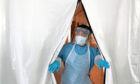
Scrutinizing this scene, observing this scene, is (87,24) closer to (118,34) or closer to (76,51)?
(76,51)

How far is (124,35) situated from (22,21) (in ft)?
2.74

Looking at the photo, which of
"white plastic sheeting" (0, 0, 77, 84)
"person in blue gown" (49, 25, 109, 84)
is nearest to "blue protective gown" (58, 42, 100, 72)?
"person in blue gown" (49, 25, 109, 84)

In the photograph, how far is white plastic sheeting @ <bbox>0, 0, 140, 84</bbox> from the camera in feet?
3.17

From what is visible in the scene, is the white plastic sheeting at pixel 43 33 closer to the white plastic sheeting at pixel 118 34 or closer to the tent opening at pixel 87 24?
the white plastic sheeting at pixel 118 34

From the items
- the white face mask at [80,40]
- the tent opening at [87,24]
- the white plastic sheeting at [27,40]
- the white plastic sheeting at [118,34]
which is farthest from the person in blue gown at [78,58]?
the tent opening at [87,24]

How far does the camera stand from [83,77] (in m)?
1.44

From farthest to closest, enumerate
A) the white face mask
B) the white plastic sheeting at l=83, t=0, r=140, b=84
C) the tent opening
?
1. the tent opening
2. the white face mask
3. the white plastic sheeting at l=83, t=0, r=140, b=84

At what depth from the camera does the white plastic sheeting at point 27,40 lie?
0.95 m

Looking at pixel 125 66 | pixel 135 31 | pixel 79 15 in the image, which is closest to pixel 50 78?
pixel 125 66

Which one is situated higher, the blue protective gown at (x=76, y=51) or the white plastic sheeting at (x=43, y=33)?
the white plastic sheeting at (x=43, y=33)

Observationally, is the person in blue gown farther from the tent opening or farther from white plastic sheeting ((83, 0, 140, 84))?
the tent opening

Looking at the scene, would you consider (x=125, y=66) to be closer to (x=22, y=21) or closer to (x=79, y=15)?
(x=22, y=21)

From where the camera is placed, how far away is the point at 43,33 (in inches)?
39.6

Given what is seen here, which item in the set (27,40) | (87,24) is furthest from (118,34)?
(87,24)
